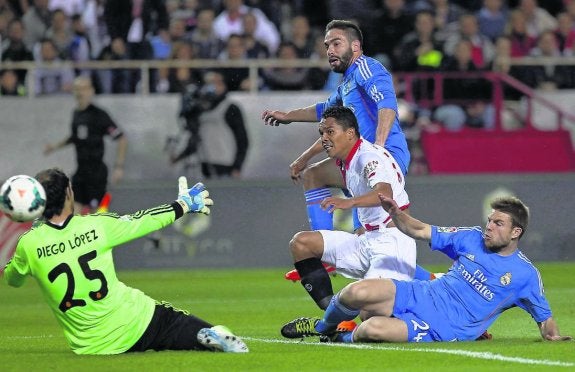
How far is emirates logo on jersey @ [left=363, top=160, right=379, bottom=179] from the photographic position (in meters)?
9.61

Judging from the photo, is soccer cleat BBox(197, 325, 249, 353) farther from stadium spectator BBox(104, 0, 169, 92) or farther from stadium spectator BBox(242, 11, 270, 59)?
stadium spectator BBox(104, 0, 169, 92)

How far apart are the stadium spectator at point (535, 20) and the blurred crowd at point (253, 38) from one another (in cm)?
2

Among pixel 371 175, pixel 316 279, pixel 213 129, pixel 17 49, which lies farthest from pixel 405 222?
pixel 17 49

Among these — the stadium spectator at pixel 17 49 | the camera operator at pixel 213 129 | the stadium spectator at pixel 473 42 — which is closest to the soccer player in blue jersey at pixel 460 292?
the camera operator at pixel 213 129

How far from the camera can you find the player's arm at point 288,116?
36.8ft

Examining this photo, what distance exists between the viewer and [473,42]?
1995cm

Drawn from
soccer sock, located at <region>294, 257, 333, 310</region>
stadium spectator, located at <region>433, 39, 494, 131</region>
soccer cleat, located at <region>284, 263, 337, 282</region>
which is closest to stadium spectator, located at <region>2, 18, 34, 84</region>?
stadium spectator, located at <region>433, 39, 494, 131</region>

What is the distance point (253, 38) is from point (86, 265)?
1183 centimetres

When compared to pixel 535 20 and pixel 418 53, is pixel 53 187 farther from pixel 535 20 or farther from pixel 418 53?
pixel 535 20

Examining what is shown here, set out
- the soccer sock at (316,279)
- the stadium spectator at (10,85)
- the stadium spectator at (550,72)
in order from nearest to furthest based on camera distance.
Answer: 1. the soccer sock at (316,279)
2. the stadium spectator at (10,85)
3. the stadium spectator at (550,72)

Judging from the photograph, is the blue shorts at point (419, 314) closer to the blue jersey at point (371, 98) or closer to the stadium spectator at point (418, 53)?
the blue jersey at point (371, 98)

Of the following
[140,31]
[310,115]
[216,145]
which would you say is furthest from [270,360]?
[140,31]

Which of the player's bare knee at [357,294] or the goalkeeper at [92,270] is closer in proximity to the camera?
the goalkeeper at [92,270]

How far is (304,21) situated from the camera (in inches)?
776
